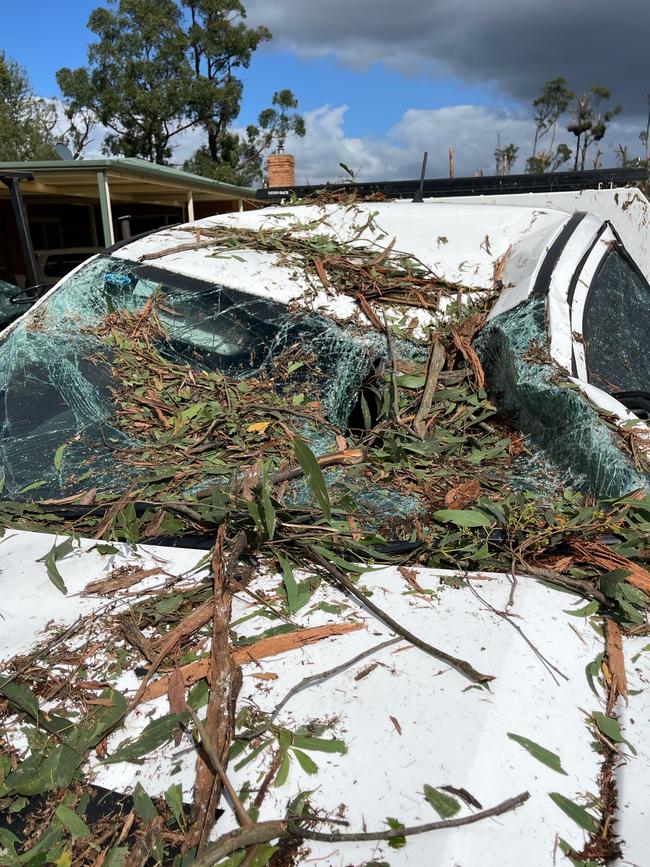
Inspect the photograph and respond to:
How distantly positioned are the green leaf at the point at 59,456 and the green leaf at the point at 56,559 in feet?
1.54

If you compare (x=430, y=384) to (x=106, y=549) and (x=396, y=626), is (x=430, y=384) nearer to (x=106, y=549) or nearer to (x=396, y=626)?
(x=396, y=626)

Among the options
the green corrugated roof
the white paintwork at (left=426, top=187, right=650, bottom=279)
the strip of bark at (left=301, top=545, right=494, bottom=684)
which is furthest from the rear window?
the green corrugated roof

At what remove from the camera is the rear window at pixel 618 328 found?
2.98m

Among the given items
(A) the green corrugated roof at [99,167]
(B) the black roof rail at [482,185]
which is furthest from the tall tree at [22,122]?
(B) the black roof rail at [482,185]

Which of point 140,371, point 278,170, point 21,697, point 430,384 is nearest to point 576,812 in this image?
point 21,697

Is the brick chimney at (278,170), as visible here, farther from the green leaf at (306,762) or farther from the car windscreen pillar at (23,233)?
the green leaf at (306,762)

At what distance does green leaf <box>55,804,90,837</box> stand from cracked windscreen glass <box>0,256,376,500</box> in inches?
47.6

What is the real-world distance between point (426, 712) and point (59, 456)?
1779 mm

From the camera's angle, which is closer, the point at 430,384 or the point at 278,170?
the point at 430,384

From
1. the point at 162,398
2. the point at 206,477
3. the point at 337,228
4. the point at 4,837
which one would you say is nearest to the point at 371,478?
the point at 206,477

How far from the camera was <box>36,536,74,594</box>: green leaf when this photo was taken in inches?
78.1

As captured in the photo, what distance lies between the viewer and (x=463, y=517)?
2129 millimetres

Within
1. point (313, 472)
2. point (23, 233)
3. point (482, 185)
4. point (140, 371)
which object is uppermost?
point (482, 185)

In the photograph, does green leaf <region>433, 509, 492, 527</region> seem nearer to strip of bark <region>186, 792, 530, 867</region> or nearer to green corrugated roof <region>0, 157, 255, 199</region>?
strip of bark <region>186, 792, 530, 867</region>
